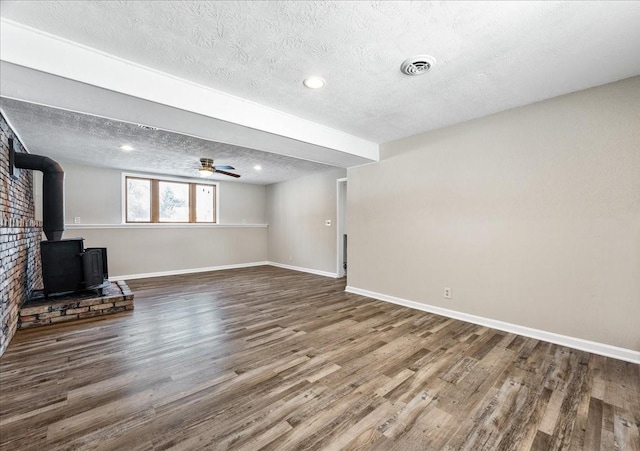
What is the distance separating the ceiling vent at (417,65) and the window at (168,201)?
6.05m

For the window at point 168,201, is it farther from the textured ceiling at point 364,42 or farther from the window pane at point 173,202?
the textured ceiling at point 364,42

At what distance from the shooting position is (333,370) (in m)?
2.28

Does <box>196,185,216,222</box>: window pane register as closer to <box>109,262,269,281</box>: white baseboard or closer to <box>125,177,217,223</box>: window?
<box>125,177,217,223</box>: window

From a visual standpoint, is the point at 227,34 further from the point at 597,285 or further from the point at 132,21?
the point at 597,285

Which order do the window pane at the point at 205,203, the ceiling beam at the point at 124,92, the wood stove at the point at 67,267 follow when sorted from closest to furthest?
the ceiling beam at the point at 124,92
the wood stove at the point at 67,267
the window pane at the point at 205,203

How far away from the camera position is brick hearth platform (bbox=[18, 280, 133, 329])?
3.20m

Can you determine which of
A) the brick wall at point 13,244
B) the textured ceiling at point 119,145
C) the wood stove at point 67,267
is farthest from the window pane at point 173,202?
the wood stove at point 67,267

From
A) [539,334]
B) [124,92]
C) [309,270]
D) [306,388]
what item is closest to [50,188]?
[124,92]

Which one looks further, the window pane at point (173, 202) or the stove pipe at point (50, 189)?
the window pane at point (173, 202)

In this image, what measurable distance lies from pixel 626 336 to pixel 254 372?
324 cm

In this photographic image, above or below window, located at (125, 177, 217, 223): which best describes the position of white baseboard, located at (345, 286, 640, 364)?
below

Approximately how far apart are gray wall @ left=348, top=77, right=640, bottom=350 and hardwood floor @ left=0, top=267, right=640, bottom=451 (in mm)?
401

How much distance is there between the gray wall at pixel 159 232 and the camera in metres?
5.51

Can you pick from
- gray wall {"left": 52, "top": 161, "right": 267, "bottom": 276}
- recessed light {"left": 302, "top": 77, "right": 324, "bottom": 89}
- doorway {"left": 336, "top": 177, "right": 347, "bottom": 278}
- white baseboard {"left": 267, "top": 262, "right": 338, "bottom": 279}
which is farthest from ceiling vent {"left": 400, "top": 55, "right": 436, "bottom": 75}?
gray wall {"left": 52, "top": 161, "right": 267, "bottom": 276}
